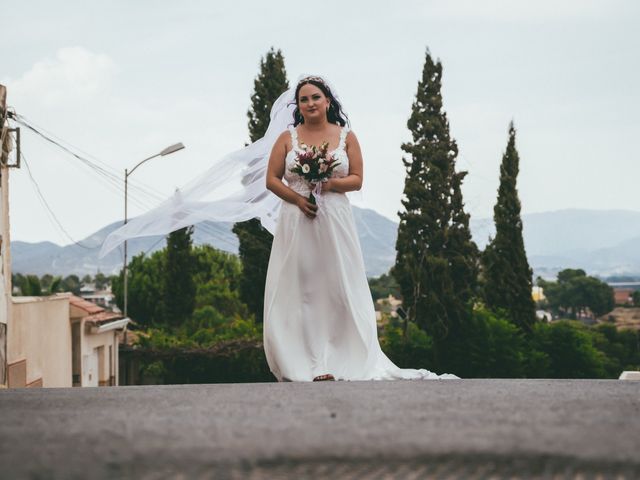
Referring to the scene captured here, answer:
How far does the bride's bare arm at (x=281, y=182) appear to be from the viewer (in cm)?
877

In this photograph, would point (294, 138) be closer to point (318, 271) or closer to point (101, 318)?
point (318, 271)

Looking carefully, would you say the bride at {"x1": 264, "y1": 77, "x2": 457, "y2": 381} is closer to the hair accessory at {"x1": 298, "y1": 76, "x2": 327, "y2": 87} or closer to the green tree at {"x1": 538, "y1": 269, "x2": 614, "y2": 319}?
the hair accessory at {"x1": 298, "y1": 76, "x2": 327, "y2": 87}

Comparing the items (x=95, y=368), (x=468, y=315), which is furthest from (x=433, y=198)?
(x=95, y=368)

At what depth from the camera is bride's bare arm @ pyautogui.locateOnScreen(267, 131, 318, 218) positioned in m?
8.77

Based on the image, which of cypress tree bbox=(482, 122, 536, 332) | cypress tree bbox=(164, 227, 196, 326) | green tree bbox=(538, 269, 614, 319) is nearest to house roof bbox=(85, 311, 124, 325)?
cypress tree bbox=(164, 227, 196, 326)

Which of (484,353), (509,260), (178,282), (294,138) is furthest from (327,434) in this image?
(178,282)

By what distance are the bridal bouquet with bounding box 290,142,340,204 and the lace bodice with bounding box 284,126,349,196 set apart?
6cm

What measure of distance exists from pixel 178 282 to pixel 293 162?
150 ft

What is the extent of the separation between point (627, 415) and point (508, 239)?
4033 cm

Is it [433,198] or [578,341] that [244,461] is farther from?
[578,341]

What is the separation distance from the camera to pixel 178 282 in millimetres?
53875

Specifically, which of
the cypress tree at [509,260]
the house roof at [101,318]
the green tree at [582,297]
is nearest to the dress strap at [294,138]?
the house roof at [101,318]

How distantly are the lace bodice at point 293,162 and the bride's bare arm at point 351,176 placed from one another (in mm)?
47

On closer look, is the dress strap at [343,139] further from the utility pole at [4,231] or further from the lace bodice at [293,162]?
the utility pole at [4,231]
